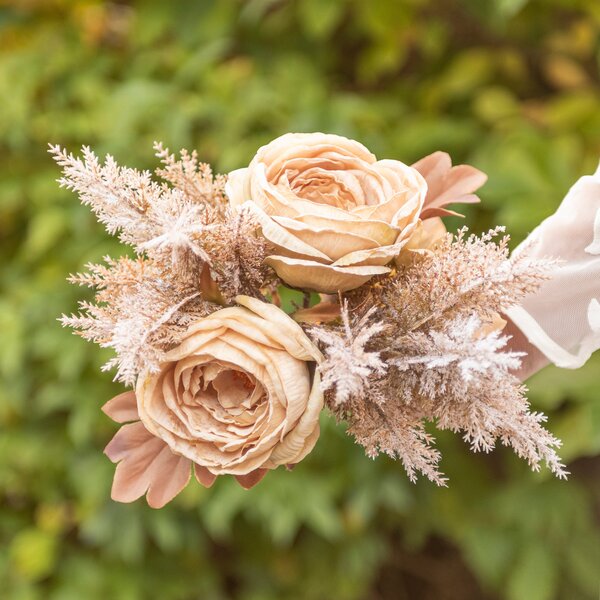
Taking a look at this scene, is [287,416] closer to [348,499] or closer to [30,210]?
[348,499]

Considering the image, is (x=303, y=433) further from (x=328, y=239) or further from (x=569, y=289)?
(x=569, y=289)

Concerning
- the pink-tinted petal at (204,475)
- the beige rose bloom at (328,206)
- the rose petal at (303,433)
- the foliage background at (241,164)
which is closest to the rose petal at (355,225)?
the beige rose bloom at (328,206)

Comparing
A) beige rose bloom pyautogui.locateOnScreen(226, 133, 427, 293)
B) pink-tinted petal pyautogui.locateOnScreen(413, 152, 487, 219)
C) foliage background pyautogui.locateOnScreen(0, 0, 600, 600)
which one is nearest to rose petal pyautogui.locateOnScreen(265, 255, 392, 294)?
beige rose bloom pyautogui.locateOnScreen(226, 133, 427, 293)

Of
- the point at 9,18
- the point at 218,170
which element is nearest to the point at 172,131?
the point at 218,170

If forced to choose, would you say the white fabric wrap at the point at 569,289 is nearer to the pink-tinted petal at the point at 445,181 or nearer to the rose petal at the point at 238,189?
the pink-tinted petal at the point at 445,181

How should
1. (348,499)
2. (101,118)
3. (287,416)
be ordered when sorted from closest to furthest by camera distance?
(287,416)
(101,118)
(348,499)

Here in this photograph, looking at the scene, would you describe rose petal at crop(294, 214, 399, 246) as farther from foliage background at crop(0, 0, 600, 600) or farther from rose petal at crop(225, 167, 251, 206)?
foliage background at crop(0, 0, 600, 600)
